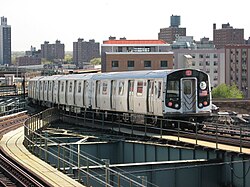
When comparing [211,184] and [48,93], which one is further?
[48,93]

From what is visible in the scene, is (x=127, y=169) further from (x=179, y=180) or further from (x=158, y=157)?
(x=158, y=157)

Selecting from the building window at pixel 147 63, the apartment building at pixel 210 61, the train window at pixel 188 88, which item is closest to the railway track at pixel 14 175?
the train window at pixel 188 88

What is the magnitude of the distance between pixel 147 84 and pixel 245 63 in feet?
363

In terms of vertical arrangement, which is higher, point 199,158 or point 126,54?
point 126,54

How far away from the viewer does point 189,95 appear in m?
27.5

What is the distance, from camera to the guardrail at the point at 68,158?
1653 cm

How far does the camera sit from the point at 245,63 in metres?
136

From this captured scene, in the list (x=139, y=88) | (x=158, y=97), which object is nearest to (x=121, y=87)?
(x=139, y=88)

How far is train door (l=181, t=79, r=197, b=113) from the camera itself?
1080 inches

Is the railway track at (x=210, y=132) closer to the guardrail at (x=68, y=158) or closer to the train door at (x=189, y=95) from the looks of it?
the train door at (x=189, y=95)

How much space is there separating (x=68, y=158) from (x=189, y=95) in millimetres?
8469

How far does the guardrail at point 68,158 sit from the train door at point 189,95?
4976 millimetres

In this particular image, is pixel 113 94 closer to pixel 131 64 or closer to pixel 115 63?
pixel 131 64

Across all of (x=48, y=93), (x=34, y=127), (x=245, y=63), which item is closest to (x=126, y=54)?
(x=245, y=63)
